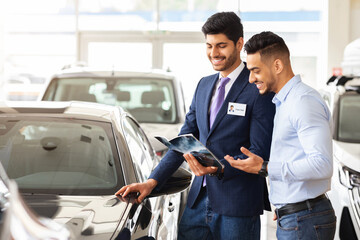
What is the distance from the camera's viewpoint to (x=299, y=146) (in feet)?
7.23

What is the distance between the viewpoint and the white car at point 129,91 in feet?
20.4

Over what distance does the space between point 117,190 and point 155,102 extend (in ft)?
11.6

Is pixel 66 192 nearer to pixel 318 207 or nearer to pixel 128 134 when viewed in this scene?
pixel 128 134

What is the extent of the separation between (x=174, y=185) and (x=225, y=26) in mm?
769

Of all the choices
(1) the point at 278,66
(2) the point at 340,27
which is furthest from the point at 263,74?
(2) the point at 340,27

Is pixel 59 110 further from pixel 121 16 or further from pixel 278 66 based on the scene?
pixel 121 16

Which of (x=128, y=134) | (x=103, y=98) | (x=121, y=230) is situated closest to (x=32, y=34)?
(x=103, y=98)

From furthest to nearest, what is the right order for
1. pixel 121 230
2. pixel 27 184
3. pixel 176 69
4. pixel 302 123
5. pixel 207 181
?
pixel 176 69, pixel 27 184, pixel 207 181, pixel 121 230, pixel 302 123

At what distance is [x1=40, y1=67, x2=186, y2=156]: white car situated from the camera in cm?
621

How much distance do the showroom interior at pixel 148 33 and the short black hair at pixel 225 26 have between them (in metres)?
10.6

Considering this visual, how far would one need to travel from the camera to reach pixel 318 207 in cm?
225

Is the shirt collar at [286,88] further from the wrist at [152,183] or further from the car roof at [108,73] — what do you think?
the car roof at [108,73]

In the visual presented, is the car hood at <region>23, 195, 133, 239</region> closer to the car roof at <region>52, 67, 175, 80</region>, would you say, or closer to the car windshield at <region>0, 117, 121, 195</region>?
the car windshield at <region>0, 117, 121, 195</region>

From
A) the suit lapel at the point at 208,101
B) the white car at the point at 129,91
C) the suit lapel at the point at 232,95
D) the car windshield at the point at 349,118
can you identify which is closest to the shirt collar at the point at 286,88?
the suit lapel at the point at 232,95
